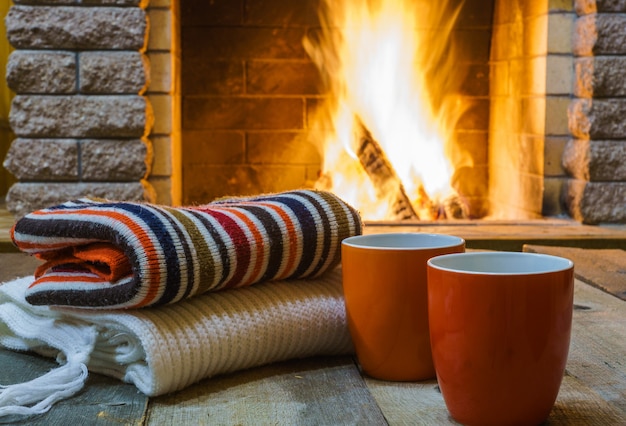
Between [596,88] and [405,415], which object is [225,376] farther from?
[596,88]

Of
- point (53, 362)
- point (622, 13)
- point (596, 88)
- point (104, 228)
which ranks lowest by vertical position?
point (53, 362)

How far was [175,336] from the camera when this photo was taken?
2.57 ft

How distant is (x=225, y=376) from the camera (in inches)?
32.9

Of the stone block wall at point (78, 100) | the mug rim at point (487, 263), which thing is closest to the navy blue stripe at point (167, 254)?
the mug rim at point (487, 263)

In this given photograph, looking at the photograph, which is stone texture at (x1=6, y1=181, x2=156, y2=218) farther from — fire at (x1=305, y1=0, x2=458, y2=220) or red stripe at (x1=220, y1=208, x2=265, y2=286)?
red stripe at (x1=220, y1=208, x2=265, y2=286)

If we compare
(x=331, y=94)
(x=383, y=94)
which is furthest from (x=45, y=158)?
(x=383, y=94)

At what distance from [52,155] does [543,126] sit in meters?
1.39

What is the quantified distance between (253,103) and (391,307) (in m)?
2.15

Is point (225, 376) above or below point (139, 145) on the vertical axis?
below

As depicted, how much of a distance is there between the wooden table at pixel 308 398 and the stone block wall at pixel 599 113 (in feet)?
5.48

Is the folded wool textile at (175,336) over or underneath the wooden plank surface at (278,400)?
over

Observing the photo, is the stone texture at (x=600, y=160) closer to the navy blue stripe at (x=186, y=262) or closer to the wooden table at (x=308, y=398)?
the wooden table at (x=308, y=398)

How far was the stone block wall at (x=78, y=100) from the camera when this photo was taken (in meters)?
2.34

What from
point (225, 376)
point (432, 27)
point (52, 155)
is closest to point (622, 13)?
point (432, 27)
